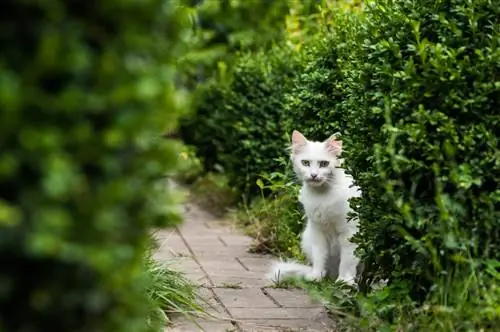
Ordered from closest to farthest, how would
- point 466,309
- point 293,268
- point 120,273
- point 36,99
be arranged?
1. point 36,99
2. point 120,273
3. point 466,309
4. point 293,268

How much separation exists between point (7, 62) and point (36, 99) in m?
0.11

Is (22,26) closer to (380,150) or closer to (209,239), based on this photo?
(380,150)

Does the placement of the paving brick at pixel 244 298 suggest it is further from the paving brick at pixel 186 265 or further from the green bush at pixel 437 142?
the green bush at pixel 437 142

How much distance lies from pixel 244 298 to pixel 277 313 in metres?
0.38

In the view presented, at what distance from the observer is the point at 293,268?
5.36 metres

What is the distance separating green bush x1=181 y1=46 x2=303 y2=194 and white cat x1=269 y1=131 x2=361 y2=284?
4.51 feet

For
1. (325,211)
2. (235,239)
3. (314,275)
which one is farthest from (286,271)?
(235,239)

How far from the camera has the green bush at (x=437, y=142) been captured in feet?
11.3

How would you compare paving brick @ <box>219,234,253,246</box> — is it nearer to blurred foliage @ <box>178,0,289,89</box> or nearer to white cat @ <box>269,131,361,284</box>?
white cat @ <box>269,131,361,284</box>

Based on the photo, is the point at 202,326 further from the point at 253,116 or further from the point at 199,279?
the point at 253,116

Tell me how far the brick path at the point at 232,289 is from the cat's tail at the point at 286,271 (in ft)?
0.23

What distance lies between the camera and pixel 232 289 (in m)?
5.01

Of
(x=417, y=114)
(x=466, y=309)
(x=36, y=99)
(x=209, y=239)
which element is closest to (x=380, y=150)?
(x=417, y=114)

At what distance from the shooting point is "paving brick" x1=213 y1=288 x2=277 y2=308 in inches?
182
